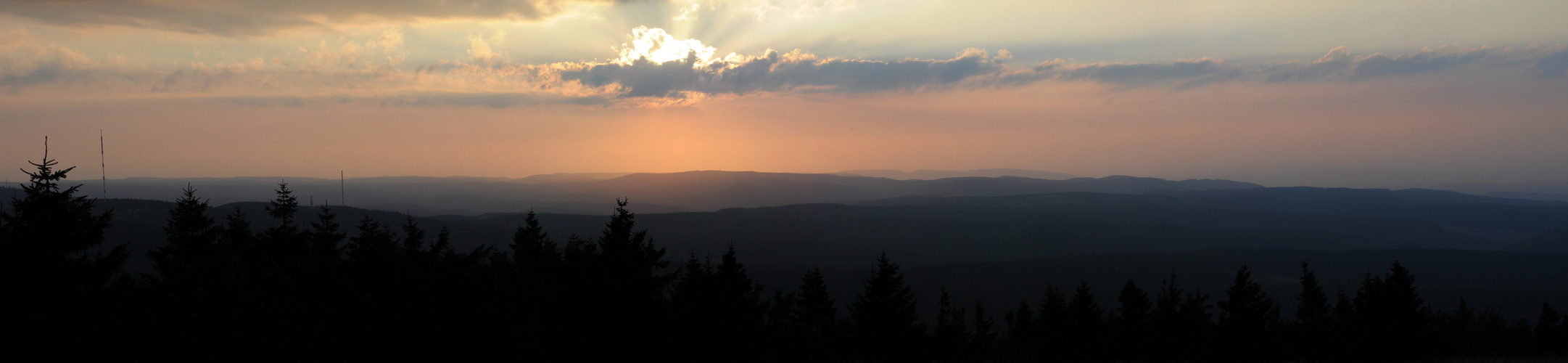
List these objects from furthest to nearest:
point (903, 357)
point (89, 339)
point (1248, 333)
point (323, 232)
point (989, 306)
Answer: point (989, 306) < point (1248, 333) < point (903, 357) < point (323, 232) < point (89, 339)

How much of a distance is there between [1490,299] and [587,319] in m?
190

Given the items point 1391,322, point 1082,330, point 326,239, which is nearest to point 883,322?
point 1082,330

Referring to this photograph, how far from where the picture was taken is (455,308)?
2567cm

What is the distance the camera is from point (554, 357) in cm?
2286

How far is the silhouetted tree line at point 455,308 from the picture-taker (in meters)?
16.9

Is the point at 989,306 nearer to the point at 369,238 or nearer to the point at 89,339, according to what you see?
the point at 369,238

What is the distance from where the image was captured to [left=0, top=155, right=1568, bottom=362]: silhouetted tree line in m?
16.9

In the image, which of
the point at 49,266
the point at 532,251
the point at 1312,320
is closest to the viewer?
the point at 49,266

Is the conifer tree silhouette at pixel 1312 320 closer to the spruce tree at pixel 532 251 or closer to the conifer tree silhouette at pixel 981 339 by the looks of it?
the conifer tree silhouette at pixel 981 339

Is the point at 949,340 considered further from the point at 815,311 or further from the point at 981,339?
the point at 815,311

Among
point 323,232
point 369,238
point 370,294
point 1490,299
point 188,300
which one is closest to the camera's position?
point 188,300

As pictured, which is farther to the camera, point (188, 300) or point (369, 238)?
point (369, 238)

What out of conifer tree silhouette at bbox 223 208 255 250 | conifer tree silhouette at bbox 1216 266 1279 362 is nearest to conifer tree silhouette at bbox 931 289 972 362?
conifer tree silhouette at bbox 1216 266 1279 362

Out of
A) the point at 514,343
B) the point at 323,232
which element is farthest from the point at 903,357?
the point at 323,232
